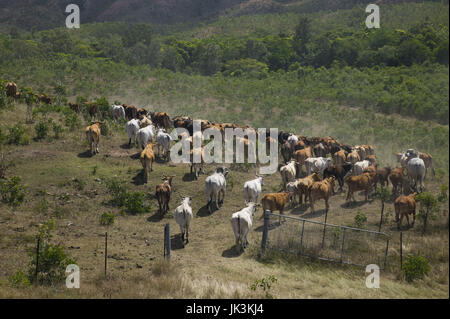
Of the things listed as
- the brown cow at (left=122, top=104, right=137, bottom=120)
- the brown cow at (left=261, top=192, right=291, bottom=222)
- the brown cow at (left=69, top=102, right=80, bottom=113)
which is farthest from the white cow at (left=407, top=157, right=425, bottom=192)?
the brown cow at (left=69, top=102, right=80, bottom=113)

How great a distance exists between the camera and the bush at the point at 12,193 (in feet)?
53.4

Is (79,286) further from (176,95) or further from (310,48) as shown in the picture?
(310,48)

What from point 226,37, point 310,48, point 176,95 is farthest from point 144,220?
point 226,37

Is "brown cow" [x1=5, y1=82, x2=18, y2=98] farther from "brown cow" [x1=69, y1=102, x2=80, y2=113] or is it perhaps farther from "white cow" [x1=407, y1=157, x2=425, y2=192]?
"white cow" [x1=407, y1=157, x2=425, y2=192]

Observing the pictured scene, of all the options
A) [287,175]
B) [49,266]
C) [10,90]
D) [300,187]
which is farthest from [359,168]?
[10,90]

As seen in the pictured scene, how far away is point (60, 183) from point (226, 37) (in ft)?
234

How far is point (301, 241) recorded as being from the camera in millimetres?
12969

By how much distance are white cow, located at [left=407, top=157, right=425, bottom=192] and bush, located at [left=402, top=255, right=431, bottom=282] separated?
789 centimetres

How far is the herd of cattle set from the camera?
1546 centimetres

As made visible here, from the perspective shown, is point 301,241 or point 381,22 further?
point 381,22

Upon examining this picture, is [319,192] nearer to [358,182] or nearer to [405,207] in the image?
[358,182]

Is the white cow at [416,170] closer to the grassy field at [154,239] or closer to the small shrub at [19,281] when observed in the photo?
the grassy field at [154,239]

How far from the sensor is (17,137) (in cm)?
2164

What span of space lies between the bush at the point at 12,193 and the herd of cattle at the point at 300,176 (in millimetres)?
4769
